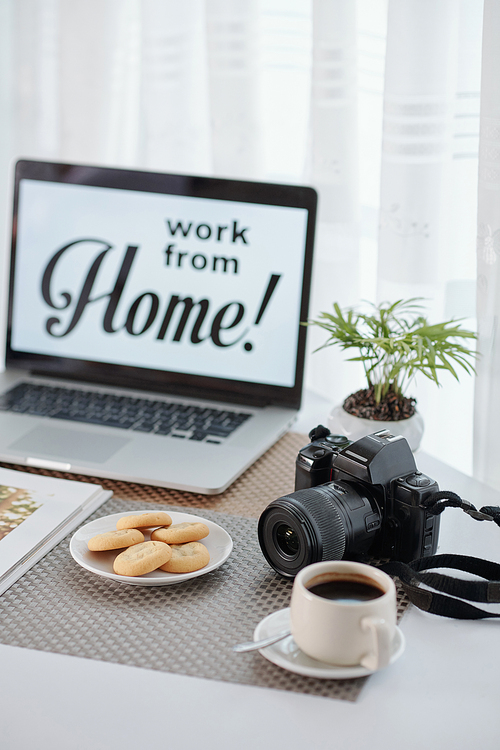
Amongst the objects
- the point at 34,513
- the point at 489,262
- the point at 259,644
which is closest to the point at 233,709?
the point at 259,644

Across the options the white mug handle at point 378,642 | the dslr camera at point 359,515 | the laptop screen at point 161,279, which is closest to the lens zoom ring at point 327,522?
the dslr camera at point 359,515

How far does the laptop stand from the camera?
859 mm

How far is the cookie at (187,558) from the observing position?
0.55 m

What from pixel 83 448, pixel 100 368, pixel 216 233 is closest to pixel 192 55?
pixel 216 233

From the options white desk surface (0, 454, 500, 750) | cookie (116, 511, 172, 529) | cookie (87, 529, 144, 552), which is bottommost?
white desk surface (0, 454, 500, 750)

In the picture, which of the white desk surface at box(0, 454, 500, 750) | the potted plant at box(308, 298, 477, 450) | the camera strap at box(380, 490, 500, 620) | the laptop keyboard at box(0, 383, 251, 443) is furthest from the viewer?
the laptop keyboard at box(0, 383, 251, 443)

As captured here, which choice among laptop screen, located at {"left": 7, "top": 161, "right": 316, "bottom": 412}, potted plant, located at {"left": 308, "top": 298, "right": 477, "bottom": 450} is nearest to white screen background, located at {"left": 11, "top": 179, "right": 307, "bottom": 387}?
laptop screen, located at {"left": 7, "top": 161, "right": 316, "bottom": 412}

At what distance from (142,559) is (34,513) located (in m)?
0.14

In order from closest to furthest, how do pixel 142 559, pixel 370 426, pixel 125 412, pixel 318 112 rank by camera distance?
pixel 142 559
pixel 370 426
pixel 125 412
pixel 318 112

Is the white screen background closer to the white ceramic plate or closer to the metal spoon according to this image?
the white ceramic plate

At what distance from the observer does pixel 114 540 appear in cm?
57

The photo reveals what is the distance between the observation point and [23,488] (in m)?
0.69

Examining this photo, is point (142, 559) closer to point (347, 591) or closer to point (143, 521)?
point (143, 521)

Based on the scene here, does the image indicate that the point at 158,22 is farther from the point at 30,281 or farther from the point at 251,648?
the point at 251,648
